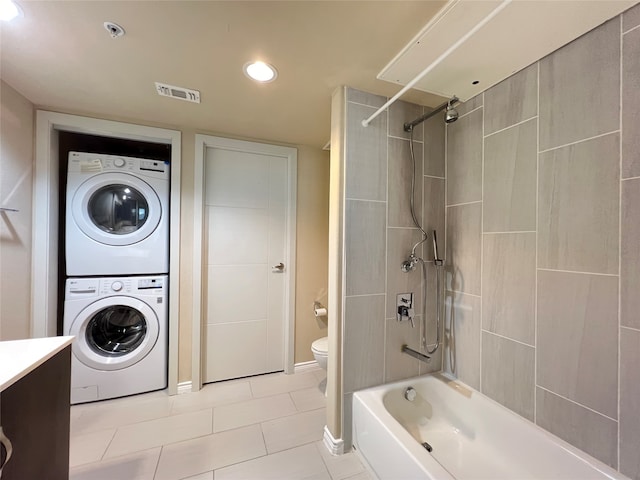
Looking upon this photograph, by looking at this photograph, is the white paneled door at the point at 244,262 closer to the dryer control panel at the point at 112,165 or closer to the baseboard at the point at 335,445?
the dryer control panel at the point at 112,165

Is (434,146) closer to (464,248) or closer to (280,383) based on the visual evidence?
(464,248)

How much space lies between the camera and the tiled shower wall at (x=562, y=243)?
95 centimetres

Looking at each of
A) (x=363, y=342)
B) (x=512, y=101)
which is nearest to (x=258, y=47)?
(x=512, y=101)

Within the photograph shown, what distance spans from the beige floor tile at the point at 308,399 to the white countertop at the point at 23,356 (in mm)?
1529

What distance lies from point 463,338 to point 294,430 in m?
1.27

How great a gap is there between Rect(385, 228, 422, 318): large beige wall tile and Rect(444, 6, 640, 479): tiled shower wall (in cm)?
29

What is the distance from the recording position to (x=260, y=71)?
136 cm

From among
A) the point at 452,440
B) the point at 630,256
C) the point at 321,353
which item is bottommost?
the point at 452,440

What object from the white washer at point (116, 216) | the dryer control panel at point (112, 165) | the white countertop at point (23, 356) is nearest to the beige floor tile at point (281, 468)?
the white countertop at point (23, 356)

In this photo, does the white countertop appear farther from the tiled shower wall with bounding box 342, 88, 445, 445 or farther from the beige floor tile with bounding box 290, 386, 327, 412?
the beige floor tile with bounding box 290, 386, 327, 412

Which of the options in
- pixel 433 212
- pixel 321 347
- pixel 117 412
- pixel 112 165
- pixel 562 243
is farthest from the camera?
pixel 321 347

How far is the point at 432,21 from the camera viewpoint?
102 cm

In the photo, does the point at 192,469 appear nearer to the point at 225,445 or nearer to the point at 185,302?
the point at 225,445

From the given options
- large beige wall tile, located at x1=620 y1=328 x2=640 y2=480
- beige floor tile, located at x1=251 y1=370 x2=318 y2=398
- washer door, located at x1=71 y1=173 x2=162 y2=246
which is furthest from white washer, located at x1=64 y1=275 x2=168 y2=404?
large beige wall tile, located at x1=620 y1=328 x2=640 y2=480
